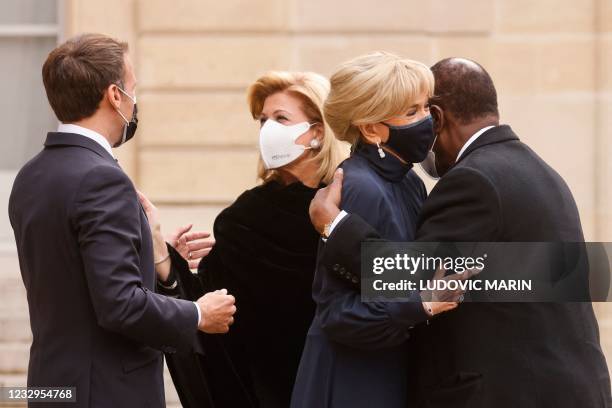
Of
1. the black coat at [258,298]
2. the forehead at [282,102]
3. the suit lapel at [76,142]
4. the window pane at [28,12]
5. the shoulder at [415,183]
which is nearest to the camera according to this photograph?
the suit lapel at [76,142]

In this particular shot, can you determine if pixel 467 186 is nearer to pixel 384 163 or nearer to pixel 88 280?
pixel 384 163

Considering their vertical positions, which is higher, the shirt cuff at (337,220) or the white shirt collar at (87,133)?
the white shirt collar at (87,133)

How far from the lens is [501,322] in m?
3.21

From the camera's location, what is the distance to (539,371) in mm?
3176

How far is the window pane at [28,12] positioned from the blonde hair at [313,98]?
140 inches

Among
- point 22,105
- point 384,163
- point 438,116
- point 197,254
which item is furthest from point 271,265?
point 22,105

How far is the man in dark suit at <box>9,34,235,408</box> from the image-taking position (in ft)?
10.1

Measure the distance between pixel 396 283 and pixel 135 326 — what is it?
73 cm

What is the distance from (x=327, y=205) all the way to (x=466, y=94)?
0.54 metres

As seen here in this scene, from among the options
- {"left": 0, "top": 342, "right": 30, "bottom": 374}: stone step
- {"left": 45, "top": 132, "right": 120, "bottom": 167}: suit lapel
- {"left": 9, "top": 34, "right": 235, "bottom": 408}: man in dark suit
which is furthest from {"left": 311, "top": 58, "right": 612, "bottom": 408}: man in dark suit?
{"left": 0, "top": 342, "right": 30, "bottom": 374}: stone step

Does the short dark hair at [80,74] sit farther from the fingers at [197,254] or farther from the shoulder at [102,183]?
the fingers at [197,254]

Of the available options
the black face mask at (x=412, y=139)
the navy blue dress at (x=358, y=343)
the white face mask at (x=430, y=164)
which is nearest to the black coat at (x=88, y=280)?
the navy blue dress at (x=358, y=343)

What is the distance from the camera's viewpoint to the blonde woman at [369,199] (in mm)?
3293

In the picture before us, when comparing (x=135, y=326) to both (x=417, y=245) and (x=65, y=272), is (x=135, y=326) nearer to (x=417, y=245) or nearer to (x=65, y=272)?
(x=65, y=272)
